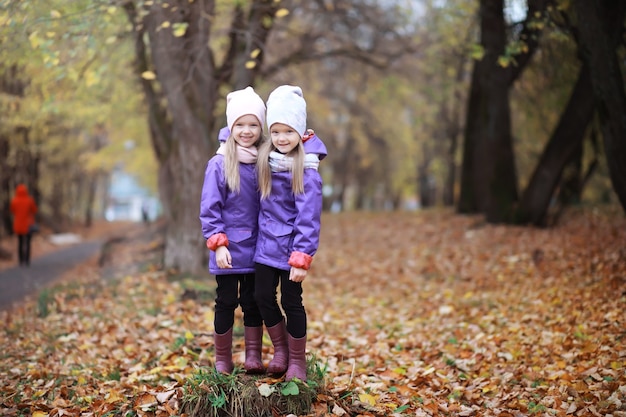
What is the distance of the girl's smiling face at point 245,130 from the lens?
468 centimetres

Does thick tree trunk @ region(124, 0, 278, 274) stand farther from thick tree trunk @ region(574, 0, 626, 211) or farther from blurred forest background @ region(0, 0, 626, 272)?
thick tree trunk @ region(574, 0, 626, 211)

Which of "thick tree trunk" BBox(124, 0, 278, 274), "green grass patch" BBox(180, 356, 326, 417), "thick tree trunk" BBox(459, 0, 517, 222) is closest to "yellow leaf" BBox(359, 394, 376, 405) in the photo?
"green grass patch" BBox(180, 356, 326, 417)

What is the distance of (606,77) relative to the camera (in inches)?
296

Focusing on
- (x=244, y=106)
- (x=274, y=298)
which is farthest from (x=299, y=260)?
(x=244, y=106)

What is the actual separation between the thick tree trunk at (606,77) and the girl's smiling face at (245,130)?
15.6 ft

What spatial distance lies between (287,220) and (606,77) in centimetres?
500

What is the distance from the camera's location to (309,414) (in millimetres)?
4465

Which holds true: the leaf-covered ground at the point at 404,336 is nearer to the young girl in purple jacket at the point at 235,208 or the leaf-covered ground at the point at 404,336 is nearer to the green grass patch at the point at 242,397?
the green grass patch at the point at 242,397

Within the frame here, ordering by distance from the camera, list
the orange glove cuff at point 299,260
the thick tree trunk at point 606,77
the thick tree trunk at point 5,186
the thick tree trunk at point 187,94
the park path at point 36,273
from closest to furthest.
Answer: the orange glove cuff at point 299,260 < the thick tree trunk at point 606,77 < the thick tree trunk at point 187,94 < the park path at point 36,273 < the thick tree trunk at point 5,186

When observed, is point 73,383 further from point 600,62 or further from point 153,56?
point 600,62

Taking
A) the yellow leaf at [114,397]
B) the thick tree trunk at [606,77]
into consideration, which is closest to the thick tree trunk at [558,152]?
the thick tree trunk at [606,77]

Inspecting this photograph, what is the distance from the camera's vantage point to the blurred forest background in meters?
8.27

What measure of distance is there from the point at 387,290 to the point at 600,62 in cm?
509

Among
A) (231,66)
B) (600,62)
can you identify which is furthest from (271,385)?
(231,66)
